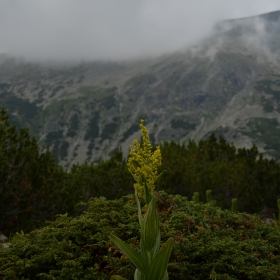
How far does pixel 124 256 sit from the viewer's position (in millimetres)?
5664

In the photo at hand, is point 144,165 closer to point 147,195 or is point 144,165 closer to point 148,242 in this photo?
point 147,195

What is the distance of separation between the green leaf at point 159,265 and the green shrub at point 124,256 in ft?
4.55

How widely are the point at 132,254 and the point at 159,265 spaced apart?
370mm

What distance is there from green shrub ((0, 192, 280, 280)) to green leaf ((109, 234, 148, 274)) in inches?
52.6

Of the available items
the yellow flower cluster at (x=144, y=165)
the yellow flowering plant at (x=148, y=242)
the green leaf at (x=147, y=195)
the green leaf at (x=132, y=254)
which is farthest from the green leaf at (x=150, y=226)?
the yellow flower cluster at (x=144, y=165)

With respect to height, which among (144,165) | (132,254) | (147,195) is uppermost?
(144,165)

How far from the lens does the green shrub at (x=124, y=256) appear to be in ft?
18.0

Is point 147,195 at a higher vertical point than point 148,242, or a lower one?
higher

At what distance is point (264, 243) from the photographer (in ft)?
22.2

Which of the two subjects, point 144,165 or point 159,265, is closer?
point 159,265

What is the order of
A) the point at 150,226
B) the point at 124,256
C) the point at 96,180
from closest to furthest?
1. the point at 150,226
2. the point at 124,256
3. the point at 96,180

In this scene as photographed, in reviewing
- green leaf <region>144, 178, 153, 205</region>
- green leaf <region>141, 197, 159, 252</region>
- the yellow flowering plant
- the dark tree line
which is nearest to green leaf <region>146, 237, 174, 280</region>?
the yellow flowering plant

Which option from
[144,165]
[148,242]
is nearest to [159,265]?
[148,242]

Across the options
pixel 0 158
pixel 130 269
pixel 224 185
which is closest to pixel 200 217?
pixel 130 269
